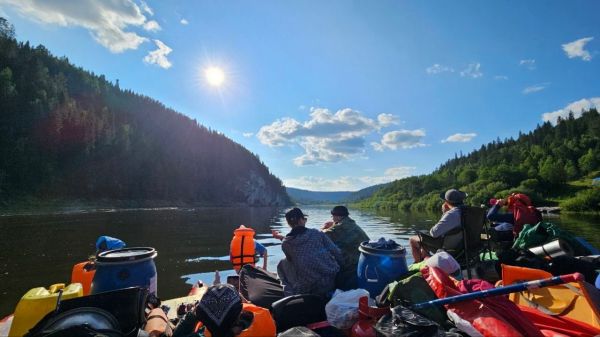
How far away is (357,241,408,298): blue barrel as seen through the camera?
5785 mm

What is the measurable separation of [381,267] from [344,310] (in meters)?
1.33

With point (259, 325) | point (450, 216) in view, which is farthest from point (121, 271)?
point (450, 216)

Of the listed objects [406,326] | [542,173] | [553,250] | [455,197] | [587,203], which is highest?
[542,173]

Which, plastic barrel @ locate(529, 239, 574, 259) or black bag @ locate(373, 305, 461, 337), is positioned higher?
plastic barrel @ locate(529, 239, 574, 259)

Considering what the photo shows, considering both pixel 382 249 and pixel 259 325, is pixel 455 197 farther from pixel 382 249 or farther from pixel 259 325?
pixel 259 325

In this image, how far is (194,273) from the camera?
574 inches

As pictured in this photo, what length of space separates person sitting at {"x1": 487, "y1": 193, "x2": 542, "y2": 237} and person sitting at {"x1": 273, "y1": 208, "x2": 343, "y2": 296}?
19.6ft

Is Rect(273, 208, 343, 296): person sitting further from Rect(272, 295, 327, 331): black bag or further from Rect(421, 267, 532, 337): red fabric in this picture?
Rect(421, 267, 532, 337): red fabric

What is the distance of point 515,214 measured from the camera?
9.10 meters

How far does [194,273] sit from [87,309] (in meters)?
11.4

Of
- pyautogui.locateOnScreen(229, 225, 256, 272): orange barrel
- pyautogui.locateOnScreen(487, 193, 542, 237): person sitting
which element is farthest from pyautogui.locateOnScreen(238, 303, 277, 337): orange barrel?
pyautogui.locateOnScreen(487, 193, 542, 237): person sitting

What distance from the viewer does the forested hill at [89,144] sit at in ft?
241

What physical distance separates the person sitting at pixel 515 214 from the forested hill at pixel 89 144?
74.2 meters

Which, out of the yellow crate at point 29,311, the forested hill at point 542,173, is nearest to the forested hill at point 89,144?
the yellow crate at point 29,311
